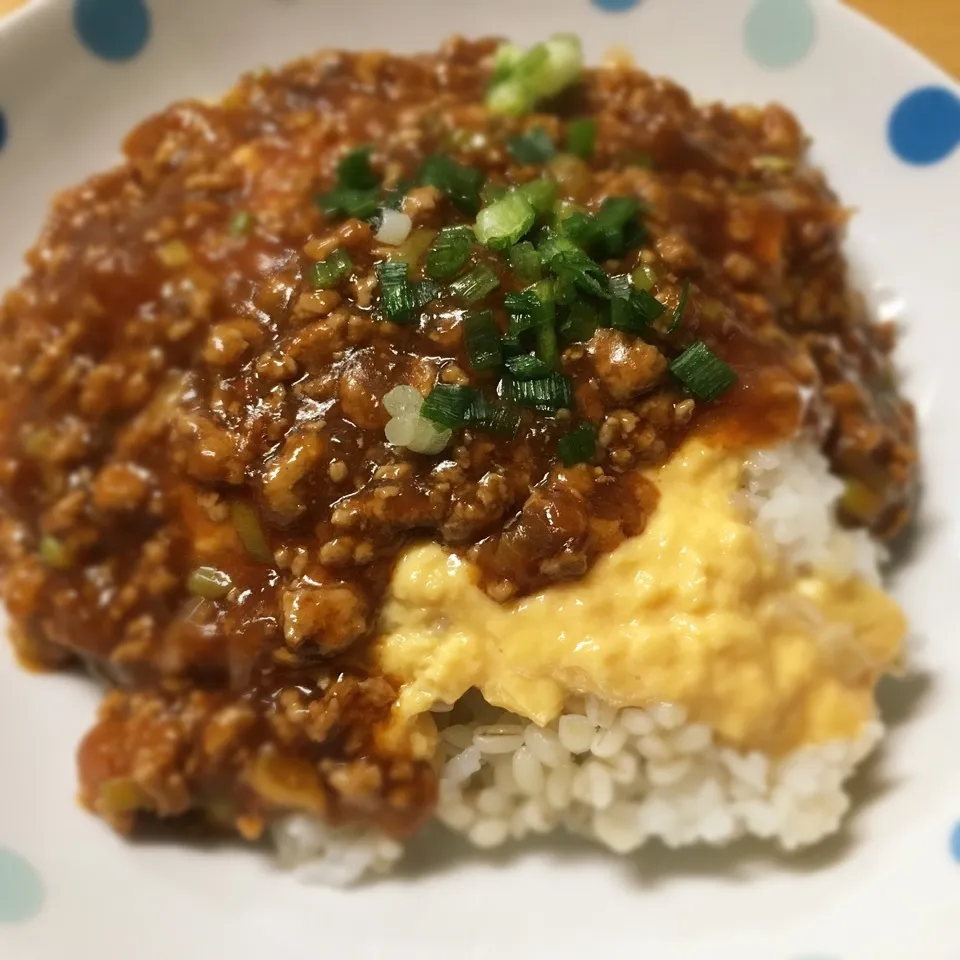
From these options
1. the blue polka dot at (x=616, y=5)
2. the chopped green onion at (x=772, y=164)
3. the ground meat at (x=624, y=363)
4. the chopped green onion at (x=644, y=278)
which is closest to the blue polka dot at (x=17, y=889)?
the ground meat at (x=624, y=363)

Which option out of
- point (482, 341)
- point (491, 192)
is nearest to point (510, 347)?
point (482, 341)

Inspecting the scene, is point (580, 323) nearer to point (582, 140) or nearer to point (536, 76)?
point (582, 140)

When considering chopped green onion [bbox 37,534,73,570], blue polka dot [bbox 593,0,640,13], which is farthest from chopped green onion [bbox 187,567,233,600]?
blue polka dot [bbox 593,0,640,13]

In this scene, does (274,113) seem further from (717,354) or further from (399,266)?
(717,354)

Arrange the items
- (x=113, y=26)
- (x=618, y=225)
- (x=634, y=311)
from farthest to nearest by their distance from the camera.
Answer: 1. (x=113, y=26)
2. (x=618, y=225)
3. (x=634, y=311)

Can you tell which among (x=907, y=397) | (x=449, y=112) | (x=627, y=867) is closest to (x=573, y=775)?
(x=627, y=867)

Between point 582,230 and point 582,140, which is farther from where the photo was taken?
point 582,140

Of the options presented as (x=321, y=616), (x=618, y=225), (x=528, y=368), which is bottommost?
(x=321, y=616)

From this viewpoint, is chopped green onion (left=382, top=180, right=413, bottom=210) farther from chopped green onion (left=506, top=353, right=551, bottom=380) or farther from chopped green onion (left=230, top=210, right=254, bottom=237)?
chopped green onion (left=506, top=353, right=551, bottom=380)
